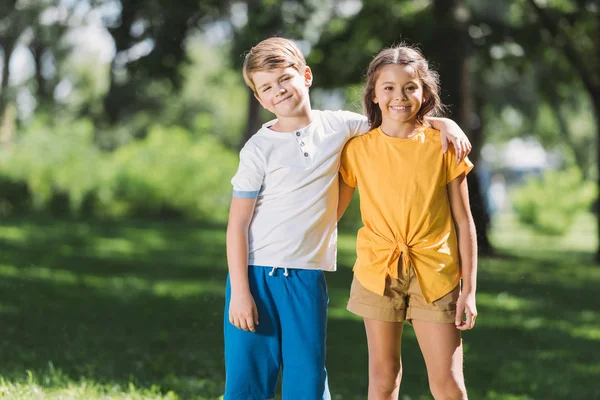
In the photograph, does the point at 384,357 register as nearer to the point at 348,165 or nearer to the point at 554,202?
the point at 348,165

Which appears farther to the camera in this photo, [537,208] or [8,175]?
[537,208]

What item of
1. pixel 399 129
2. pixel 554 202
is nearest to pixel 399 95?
pixel 399 129

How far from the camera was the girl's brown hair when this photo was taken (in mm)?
2756

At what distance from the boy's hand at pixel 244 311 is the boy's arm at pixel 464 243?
26.0 inches

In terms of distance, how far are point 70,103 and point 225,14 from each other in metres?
19.7

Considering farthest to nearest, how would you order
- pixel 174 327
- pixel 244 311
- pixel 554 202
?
pixel 554 202 → pixel 174 327 → pixel 244 311

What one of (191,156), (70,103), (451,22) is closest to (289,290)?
(451,22)

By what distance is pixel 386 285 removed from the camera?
8.96 feet

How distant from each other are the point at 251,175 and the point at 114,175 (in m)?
13.2

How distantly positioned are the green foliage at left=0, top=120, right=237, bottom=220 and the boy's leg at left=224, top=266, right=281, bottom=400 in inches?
493

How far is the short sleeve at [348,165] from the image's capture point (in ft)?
9.18

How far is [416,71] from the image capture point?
275 centimetres

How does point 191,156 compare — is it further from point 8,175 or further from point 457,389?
point 457,389

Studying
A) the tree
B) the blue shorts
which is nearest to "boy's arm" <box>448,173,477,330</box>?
the blue shorts
